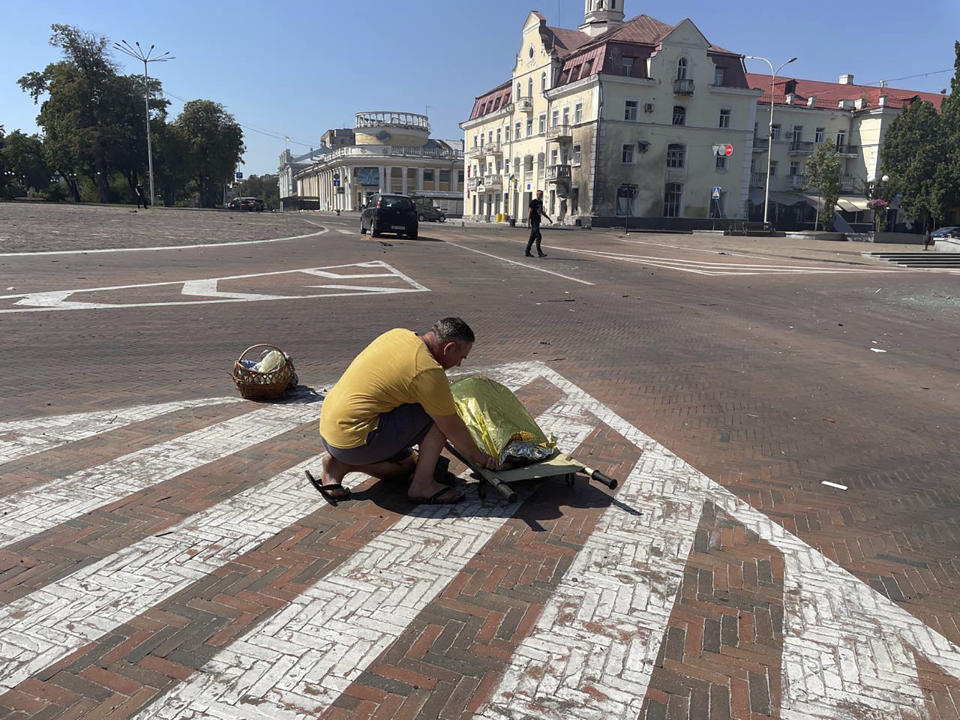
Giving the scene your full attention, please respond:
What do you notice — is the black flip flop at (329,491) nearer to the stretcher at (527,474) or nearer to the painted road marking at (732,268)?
the stretcher at (527,474)

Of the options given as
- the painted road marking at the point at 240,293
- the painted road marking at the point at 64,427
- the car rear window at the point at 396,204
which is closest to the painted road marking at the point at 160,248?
the car rear window at the point at 396,204

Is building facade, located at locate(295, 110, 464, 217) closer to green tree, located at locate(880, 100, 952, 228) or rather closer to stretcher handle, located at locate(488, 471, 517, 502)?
green tree, located at locate(880, 100, 952, 228)

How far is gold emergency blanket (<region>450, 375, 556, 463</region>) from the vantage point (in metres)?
4.61

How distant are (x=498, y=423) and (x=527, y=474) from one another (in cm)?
40

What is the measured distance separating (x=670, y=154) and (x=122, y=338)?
54.5 meters

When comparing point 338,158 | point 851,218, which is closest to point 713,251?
point 851,218

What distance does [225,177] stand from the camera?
3209 inches

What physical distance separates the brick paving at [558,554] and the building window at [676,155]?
51.7 meters

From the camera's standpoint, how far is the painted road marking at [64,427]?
520 cm

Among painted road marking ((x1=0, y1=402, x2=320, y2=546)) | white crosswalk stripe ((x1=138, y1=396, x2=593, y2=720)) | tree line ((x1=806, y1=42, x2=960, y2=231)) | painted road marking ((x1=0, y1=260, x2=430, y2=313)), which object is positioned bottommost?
white crosswalk stripe ((x1=138, y1=396, x2=593, y2=720))

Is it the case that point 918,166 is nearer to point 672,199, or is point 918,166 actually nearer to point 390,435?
point 672,199

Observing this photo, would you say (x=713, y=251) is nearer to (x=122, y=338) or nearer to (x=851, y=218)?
(x=122, y=338)

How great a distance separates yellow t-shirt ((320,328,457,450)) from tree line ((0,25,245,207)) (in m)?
68.9

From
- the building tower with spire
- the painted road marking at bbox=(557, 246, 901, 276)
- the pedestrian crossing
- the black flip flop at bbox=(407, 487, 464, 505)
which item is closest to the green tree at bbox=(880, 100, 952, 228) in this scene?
the building tower with spire
